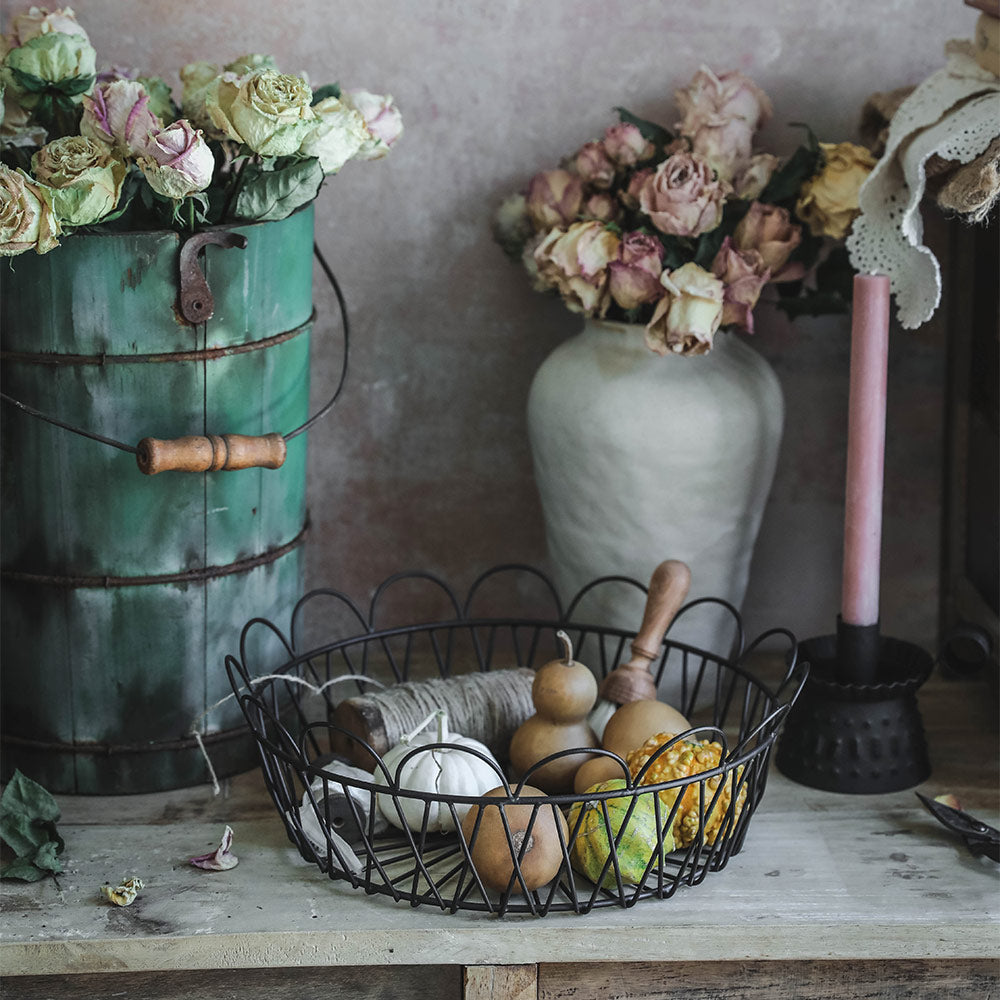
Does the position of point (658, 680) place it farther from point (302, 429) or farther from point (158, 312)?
point (158, 312)

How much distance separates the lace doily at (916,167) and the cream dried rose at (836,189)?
0.10 feet

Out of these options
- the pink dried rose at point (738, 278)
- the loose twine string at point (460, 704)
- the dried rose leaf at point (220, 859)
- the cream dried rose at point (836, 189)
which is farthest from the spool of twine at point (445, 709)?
the cream dried rose at point (836, 189)

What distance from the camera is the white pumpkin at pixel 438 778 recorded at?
832 mm

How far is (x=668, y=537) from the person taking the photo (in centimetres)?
105

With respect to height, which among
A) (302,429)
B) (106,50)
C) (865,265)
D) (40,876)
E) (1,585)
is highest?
(106,50)

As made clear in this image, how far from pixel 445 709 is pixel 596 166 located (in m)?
Result: 0.44

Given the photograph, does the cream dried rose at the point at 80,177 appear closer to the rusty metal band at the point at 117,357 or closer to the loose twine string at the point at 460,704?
the rusty metal band at the point at 117,357

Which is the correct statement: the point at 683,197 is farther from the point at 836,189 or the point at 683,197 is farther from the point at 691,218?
the point at 836,189

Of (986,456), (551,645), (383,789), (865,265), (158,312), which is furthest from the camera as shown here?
(551,645)

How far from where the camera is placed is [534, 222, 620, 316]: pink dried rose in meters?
1.00

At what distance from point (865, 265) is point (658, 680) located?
0.36 metres

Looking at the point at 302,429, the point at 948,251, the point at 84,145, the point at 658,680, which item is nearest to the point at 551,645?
the point at 658,680

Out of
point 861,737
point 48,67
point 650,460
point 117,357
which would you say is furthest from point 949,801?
point 48,67

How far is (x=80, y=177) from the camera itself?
81cm
